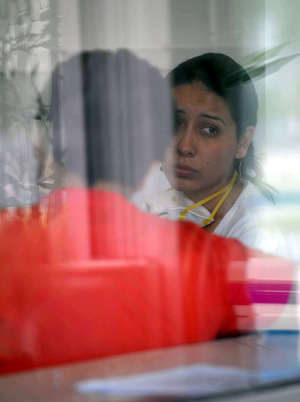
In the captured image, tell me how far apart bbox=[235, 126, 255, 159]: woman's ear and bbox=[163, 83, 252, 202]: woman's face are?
0.02 m

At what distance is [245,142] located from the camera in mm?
1851

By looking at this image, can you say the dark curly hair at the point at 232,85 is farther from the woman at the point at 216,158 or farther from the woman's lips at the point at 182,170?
the woman's lips at the point at 182,170

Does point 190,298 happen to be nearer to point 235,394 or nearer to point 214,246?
point 214,246

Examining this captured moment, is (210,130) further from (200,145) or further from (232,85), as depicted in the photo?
(232,85)

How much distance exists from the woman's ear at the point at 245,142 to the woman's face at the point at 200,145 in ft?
0.07

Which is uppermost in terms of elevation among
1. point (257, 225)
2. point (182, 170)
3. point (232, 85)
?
point (232, 85)

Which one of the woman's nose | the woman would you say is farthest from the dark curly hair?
the woman's nose

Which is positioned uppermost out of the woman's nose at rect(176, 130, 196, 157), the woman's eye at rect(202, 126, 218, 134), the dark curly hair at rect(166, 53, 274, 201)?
the dark curly hair at rect(166, 53, 274, 201)

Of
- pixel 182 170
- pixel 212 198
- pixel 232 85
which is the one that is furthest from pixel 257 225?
pixel 232 85

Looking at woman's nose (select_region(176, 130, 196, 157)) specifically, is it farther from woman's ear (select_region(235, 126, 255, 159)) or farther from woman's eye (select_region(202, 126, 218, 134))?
woman's ear (select_region(235, 126, 255, 159))

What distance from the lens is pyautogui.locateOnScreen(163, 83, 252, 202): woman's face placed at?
1.74 m

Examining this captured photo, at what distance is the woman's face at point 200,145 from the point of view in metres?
1.74

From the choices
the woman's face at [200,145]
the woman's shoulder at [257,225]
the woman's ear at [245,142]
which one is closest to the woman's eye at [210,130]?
the woman's face at [200,145]

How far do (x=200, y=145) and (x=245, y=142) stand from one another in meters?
0.18
